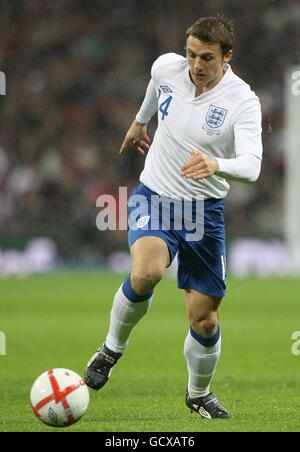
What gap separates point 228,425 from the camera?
543 centimetres

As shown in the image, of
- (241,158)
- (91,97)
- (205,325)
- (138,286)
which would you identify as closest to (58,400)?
(138,286)

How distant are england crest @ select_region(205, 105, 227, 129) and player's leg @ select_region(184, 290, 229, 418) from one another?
981 millimetres

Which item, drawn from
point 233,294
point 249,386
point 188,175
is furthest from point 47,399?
point 233,294

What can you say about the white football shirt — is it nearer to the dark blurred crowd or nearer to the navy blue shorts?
the navy blue shorts

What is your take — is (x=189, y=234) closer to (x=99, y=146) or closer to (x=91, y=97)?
(x=99, y=146)

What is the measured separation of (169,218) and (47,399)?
134 cm

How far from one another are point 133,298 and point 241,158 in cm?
108

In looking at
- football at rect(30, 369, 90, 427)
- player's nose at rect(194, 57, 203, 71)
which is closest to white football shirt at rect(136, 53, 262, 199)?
player's nose at rect(194, 57, 203, 71)

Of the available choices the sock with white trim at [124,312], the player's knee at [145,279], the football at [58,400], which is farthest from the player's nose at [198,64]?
the football at [58,400]

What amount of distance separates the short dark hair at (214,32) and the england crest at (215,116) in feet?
1.07

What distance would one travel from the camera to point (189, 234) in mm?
5926

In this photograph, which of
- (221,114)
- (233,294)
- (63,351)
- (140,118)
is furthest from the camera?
(233,294)

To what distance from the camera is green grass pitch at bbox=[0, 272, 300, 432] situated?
575cm
